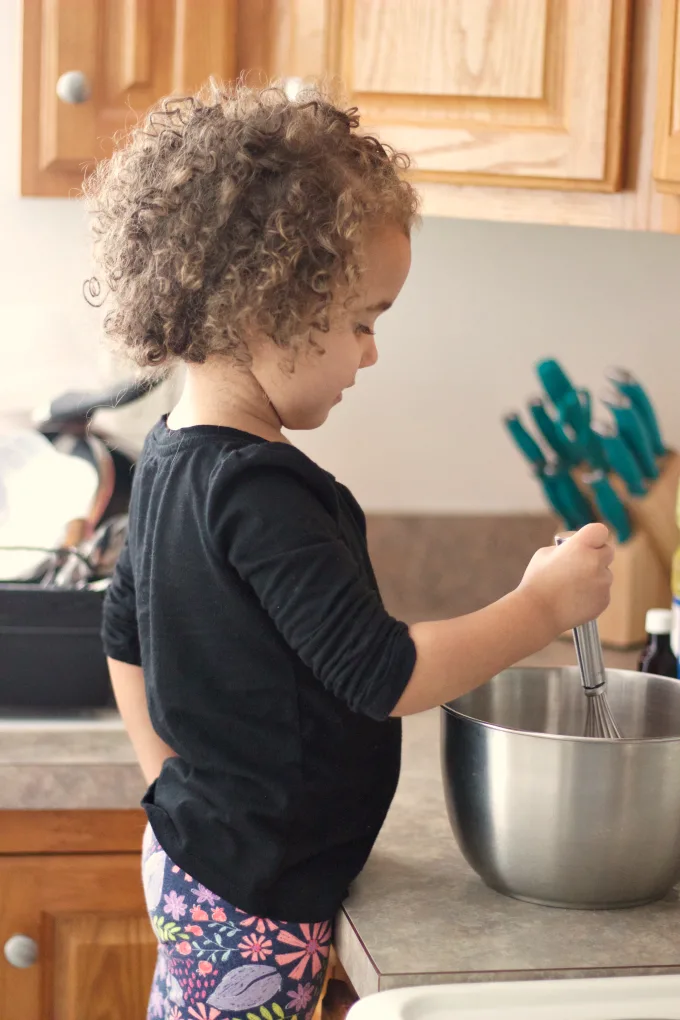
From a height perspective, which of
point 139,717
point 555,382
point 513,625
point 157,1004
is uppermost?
point 555,382

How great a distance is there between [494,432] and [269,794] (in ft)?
3.79

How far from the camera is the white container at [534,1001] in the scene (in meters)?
0.76

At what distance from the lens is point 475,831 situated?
0.92 meters

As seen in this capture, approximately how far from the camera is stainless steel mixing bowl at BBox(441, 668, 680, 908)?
858mm

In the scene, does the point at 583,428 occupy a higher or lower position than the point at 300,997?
higher

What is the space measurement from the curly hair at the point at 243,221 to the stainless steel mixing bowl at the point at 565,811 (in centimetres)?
33

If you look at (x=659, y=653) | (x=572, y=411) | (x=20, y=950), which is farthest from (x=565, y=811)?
(x=572, y=411)

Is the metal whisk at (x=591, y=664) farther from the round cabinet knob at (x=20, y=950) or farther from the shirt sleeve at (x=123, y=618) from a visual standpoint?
the round cabinet knob at (x=20, y=950)

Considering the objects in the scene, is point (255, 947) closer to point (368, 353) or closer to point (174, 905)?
point (174, 905)

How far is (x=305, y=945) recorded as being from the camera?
93 centimetres

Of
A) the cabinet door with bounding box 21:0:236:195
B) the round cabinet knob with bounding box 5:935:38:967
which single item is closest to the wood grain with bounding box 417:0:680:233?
the cabinet door with bounding box 21:0:236:195

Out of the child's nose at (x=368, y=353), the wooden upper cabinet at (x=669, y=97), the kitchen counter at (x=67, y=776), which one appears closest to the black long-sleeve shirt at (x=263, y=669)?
the child's nose at (x=368, y=353)

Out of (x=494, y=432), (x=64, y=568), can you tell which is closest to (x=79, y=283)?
(x=64, y=568)

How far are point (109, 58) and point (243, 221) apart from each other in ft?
2.36
